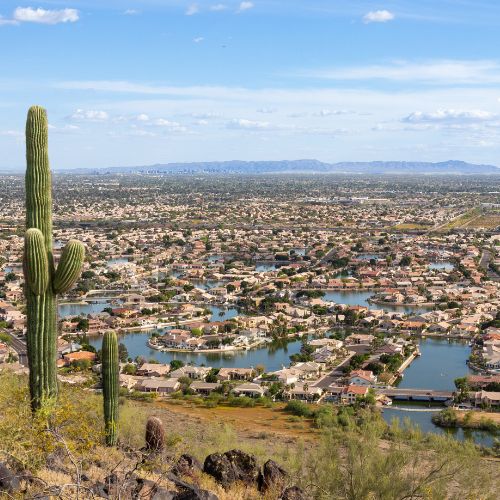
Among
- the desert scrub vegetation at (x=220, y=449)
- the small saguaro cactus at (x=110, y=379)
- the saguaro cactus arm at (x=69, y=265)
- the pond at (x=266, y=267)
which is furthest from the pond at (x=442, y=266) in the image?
the saguaro cactus arm at (x=69, y=265)

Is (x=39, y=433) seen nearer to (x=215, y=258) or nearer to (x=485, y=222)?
(x=215, y=258)

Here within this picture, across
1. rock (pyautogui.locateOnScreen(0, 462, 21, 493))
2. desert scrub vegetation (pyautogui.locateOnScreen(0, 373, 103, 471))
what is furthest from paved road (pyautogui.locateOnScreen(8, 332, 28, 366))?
rock (pyautogui.locateOnScreen(0, 462, 21, 493))

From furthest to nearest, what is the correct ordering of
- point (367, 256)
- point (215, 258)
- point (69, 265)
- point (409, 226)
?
point (409, 226), point (367, 256), point (215, 258), point (69, 265)

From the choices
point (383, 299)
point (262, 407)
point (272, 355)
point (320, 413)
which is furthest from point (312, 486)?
point (383, 299)

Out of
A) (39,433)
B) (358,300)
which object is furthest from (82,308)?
(39,433)

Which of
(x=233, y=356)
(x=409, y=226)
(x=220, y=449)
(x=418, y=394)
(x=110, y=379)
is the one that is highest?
(x=110, y=379)

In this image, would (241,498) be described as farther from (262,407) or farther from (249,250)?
(249,250)
